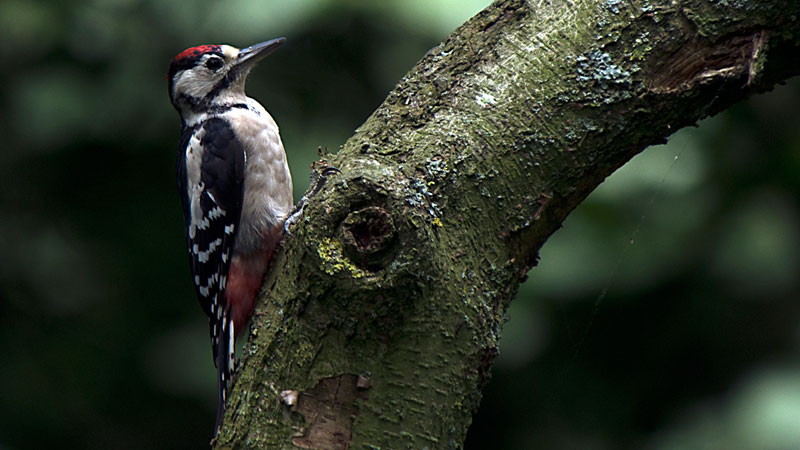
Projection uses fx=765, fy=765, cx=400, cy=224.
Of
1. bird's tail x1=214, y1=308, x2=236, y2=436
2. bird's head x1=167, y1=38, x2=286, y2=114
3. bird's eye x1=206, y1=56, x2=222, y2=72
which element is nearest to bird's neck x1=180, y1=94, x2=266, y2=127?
bird's head x1=167, y1=38, x2=286, y2=114

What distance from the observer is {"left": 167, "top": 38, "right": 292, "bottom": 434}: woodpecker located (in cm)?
318

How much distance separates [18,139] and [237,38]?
1.52 m

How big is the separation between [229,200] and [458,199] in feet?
5.99

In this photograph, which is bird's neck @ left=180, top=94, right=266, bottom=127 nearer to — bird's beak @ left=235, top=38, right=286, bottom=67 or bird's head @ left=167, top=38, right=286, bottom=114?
bird's head @ left=167, top=38, right=286, bottom=114

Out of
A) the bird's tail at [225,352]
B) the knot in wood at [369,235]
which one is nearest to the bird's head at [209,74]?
the bird's tail at [225,352]

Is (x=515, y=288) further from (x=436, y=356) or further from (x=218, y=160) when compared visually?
(x=218, y=160)

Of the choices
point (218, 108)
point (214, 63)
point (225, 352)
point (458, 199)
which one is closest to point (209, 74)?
point (214, 63)

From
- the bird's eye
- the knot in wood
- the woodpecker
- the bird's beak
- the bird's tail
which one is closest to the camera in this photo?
the knot in wood

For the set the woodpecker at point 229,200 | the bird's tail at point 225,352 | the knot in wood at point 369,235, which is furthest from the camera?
the woodpecker at point 229,200

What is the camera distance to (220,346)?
10.3ft

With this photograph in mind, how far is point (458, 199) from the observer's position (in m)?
1.77

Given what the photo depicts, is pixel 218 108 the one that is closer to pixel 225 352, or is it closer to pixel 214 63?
pixel 214 63

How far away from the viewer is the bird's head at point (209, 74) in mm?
3719

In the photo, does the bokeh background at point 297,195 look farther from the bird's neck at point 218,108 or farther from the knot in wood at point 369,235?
the knot in wood at point 369,235
